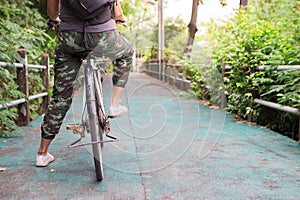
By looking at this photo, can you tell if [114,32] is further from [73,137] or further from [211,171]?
[73,137]

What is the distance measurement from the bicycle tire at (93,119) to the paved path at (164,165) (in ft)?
0.37

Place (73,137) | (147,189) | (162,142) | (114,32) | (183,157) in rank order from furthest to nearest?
(73,137) < (162,142) < (183,157) < (114,32) < (147,189)

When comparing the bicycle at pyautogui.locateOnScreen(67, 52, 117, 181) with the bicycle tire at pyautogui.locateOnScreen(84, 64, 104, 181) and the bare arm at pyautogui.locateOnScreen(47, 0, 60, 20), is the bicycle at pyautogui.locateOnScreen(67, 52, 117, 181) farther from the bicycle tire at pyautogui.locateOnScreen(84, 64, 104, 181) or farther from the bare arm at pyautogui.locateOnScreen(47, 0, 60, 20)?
the bare arm at pyautogui.locateOnScreen(47, 0, 60, 20)

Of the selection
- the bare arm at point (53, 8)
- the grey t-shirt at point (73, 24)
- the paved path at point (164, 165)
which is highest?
the bare arm at point (53, 8)

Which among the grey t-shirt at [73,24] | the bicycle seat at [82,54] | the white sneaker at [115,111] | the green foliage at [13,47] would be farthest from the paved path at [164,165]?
the grey t-shirt at [73,24]

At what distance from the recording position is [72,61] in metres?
2.42

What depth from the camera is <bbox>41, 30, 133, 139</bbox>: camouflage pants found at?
228cm

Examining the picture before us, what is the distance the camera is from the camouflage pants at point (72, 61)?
228 centimetres

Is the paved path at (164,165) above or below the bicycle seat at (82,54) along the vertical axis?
below

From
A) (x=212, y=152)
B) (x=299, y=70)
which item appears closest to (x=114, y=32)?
(x=212, y=152)

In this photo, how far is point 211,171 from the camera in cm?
256

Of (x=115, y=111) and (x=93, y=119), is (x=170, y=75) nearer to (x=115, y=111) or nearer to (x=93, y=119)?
(x=115, y=111)

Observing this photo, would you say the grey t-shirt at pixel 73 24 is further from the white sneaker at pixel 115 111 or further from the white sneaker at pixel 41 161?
the white sneaker at pixel 41 161

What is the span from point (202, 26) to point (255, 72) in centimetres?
560
